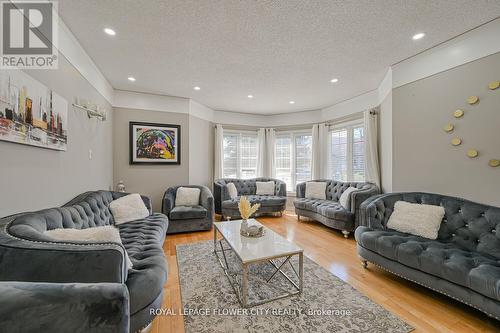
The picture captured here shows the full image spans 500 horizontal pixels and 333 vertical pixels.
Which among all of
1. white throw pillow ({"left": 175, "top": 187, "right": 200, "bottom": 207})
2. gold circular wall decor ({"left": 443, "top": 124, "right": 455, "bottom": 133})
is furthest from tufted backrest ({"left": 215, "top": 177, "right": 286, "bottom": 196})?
gold circular wall decor ({"left": 443, "top": 124, "right": 455, "bottom": 133})

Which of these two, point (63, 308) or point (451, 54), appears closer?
point (63, 308)

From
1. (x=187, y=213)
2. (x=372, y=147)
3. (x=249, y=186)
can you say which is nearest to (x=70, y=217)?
(x=187, y=213)

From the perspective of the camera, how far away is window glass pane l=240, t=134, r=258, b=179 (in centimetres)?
580

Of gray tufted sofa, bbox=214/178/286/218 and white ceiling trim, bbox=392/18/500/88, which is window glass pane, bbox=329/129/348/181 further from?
white ceiling trim, bbox=392/18/500/88

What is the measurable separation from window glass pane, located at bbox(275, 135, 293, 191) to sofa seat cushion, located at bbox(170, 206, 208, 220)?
279 centimetres

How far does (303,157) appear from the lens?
5.66m

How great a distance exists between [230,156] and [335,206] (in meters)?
3.02

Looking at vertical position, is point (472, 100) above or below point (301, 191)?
above

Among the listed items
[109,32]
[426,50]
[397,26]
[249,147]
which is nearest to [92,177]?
[109,32]

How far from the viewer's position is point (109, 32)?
2.25 metres

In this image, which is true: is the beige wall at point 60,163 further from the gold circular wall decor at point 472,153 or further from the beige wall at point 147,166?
the gold circular wall decor at point 472,153

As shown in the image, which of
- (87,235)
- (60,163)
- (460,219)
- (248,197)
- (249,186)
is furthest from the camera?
(249,186)

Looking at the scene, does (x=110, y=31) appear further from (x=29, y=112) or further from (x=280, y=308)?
(x=280, y=308)

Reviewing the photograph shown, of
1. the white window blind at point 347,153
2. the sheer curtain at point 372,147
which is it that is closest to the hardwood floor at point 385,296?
the sheer curtain at point 372,147
